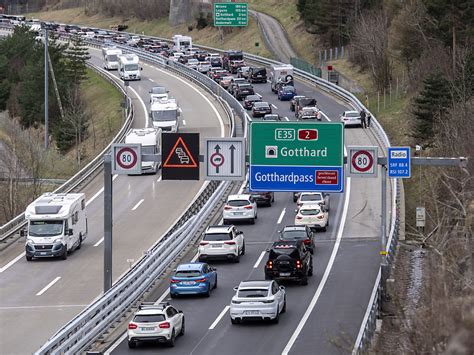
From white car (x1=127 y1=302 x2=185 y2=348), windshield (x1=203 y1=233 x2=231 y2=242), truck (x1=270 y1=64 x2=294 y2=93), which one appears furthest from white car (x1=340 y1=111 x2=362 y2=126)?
white car (x1=127 y1=302 x2=185 y2=348)

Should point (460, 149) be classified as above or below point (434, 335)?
above

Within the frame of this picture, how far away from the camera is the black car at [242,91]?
3686 inches

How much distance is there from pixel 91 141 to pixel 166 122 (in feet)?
59.5

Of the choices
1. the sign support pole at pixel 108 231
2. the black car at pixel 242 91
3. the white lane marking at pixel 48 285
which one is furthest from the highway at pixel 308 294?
the black car at pixel 242 91

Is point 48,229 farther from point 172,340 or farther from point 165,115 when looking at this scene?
point 165,115

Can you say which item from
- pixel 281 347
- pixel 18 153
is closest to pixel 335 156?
pixel 281 347

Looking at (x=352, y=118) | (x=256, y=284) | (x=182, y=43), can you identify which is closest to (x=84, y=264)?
(x=256, y=284)

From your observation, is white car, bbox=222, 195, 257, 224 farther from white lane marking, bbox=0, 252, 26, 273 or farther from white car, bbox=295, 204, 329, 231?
white lane marking, bbox=0, 252, 26, 273

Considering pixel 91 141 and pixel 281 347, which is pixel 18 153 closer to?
pixel 91 141

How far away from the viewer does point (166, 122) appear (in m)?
76.9

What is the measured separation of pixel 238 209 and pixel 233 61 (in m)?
62.1

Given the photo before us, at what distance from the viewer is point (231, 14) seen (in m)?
125

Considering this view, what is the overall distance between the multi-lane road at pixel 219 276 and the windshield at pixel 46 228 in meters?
1.25

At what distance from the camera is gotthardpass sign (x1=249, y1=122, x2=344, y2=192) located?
38188 millimetres
